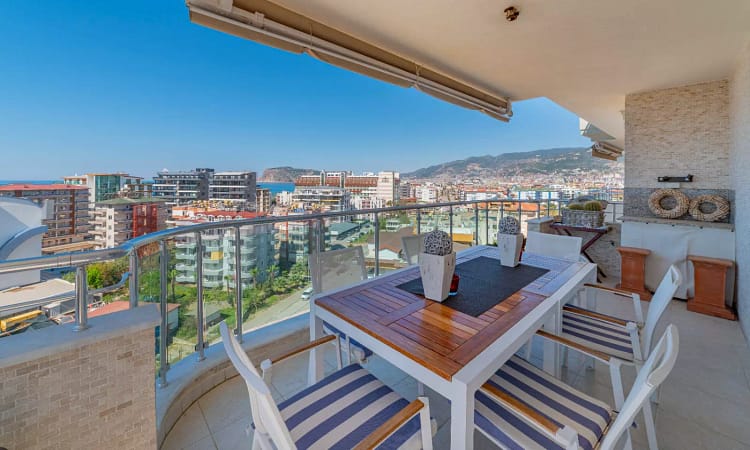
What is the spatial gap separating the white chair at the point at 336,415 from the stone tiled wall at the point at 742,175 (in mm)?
3468

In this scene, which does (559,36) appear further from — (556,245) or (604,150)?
(604,150)

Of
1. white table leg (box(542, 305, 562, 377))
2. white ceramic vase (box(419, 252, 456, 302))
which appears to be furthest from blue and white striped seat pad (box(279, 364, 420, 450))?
white table leg (box(542, 305, 562, 377))

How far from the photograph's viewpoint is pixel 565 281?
1925mm

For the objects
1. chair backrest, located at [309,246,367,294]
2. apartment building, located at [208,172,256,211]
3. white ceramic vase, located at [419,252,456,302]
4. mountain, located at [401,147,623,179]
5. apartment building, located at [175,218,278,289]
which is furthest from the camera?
mountain, located at [401,147,623,179]

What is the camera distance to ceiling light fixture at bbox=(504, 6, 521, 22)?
2.31m

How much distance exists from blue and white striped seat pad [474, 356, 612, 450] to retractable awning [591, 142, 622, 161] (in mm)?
9678

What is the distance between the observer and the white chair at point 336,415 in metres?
0.86

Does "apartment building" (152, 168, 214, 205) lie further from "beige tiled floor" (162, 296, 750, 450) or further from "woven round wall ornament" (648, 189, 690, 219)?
"woven round wall ornament" (648, 189, 690, 219)

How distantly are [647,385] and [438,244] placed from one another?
3.08ft

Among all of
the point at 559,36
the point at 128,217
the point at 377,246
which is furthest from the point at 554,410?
the point at 128,217

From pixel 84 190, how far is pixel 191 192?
2.15 meters

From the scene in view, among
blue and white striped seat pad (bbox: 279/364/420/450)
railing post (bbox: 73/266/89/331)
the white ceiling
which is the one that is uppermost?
the white ceiling

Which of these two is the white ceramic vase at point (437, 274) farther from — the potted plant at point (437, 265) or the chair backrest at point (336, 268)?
the chair backrest at point (336, 268)

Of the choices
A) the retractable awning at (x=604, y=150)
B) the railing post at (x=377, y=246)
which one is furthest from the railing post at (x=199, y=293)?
the retractable awning at (x=604, y=150)
